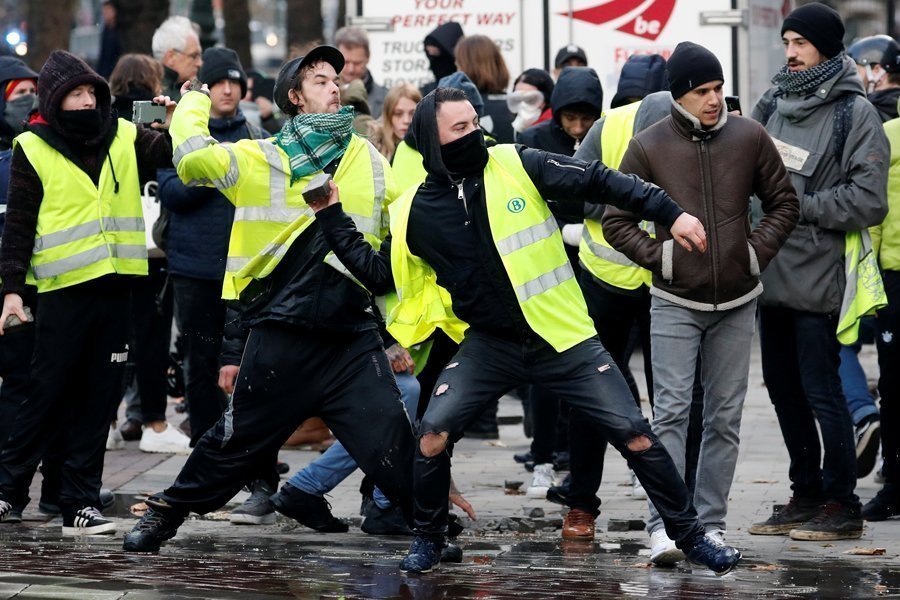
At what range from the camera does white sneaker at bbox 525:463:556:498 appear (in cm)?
923

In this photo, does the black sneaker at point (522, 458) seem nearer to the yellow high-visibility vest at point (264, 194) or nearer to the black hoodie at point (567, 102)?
the black hoodie at point (567, 102)

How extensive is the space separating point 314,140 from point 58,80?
158 centimetres

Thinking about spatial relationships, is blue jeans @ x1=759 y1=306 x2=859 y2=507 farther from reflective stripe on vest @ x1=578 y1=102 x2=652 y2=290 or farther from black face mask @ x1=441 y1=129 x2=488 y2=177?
black face mask @ x1=441 y1=129 x2=488 y2=177

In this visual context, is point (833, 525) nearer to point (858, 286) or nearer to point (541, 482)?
point (858, 286)

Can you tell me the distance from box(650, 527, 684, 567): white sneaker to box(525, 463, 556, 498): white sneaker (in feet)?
6.92

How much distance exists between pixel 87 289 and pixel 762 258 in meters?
3.17

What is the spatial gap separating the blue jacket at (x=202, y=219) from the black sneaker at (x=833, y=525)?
11.4ft

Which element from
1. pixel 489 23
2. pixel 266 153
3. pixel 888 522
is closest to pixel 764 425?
pixel 888 522

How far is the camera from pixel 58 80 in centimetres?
800

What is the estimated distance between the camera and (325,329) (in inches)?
280

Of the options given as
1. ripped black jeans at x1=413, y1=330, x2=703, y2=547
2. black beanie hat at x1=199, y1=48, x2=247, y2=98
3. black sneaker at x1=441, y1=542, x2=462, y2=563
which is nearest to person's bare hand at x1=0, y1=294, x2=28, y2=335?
black beanie hat at x1=199, y1=48, x2=247, y2=98

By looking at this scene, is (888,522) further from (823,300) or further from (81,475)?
(81,475)

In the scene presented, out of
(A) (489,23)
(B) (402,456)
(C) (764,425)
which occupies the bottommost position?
(C) (764,425)

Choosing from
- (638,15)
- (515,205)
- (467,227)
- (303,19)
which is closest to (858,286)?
(515,205)
